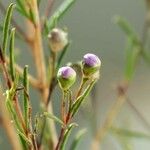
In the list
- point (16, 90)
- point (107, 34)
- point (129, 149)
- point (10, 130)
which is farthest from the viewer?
point (107, 34)

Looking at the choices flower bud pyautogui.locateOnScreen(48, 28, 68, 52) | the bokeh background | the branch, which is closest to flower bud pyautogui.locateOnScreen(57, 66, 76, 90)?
flower bud pyautogui.locateOnScreen(48, 28, 68, 52)

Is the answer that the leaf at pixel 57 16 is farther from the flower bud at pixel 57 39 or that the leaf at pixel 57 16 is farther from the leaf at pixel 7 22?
the leaf at pixel 7 22

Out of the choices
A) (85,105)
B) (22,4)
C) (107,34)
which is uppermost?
(22,4)

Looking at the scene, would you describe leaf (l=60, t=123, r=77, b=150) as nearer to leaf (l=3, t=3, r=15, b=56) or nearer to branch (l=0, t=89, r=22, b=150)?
leaf (l=3, t=3, r=15, b=56)

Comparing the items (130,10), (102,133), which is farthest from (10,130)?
(130,10)

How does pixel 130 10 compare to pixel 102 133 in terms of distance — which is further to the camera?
pixel 130 10

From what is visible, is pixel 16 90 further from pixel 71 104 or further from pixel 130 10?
pixel 130 10
